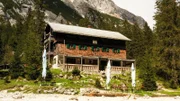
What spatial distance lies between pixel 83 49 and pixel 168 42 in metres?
14.4

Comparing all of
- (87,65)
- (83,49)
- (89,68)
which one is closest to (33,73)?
(87,65)

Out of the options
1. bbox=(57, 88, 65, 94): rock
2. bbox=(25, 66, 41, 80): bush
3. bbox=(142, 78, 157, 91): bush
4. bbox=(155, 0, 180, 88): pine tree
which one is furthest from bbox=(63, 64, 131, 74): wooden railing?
bbox=(57, 88, 65, 94): rock

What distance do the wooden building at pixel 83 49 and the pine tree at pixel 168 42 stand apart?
766 cm

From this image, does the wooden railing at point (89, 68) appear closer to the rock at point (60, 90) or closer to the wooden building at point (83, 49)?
the wooden building at point (83, 49)

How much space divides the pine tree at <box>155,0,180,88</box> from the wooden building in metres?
7.66

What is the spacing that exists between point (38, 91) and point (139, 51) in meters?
47.7

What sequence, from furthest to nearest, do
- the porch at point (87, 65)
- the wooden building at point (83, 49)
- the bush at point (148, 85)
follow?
the wooden building at point (83, 49) → the porch at point (87, 65) → the bush at point (148, 85)

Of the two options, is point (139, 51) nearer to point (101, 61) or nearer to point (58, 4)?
point (101, 61)

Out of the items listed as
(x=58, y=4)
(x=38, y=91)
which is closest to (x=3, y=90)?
(x=38, y=91)

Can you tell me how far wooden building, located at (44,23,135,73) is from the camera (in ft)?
137

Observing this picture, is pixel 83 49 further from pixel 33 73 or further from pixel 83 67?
pixel 33 73

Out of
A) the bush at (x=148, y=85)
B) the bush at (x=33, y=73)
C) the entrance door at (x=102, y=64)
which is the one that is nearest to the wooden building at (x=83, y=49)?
the entrance door at (x=102, y=64)

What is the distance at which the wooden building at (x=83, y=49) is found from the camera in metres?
41.6

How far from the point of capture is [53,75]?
33.6 m
